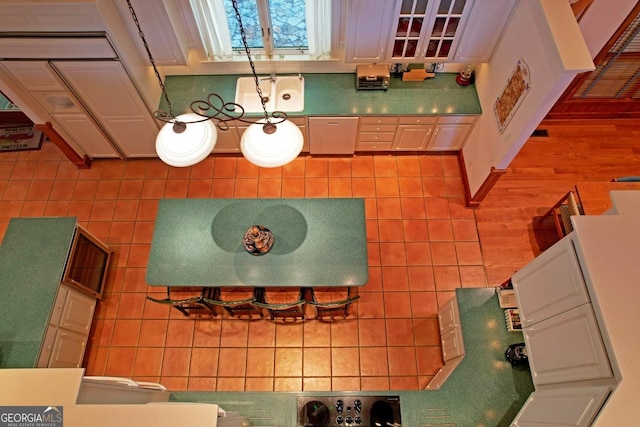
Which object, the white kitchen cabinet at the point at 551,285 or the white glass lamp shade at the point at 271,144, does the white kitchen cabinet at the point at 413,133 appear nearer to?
the white kitchen cabinet at the point at 551,285

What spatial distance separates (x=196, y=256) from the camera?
3.60 m

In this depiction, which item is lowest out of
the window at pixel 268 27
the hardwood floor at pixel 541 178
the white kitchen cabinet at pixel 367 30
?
the hardwood floor at pixel 541 178

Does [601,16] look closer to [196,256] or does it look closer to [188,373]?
[196,256]

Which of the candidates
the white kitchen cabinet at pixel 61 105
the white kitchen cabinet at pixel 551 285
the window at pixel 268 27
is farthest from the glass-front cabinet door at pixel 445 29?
the white kitchen cabinet at pixel 61 105

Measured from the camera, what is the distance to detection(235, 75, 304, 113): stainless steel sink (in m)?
4.50

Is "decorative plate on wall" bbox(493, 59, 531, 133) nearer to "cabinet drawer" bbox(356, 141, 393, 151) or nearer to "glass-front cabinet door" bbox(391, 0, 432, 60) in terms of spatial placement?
"glass-front cabinet door" bbox(391, 0, 432, 60)

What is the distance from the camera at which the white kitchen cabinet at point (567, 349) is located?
2238 mm

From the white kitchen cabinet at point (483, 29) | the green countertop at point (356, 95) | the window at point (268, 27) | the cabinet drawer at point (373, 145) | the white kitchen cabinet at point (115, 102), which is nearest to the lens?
the white kitchen cabinet at point (483, 29)

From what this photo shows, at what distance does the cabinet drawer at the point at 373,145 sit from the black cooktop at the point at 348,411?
121 inches

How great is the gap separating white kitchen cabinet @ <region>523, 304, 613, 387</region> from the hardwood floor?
1.68 meters

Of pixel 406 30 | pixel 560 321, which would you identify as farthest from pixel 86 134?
pixel 560 321

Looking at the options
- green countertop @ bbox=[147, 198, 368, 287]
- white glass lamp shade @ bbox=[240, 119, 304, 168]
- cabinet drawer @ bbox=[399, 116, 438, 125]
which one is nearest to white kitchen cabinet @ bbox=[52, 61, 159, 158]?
green countertop @ bbox=[147, 198, 368, 287]

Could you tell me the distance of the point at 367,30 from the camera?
3.96 m

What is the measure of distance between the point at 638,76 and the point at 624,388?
4.60 metres
